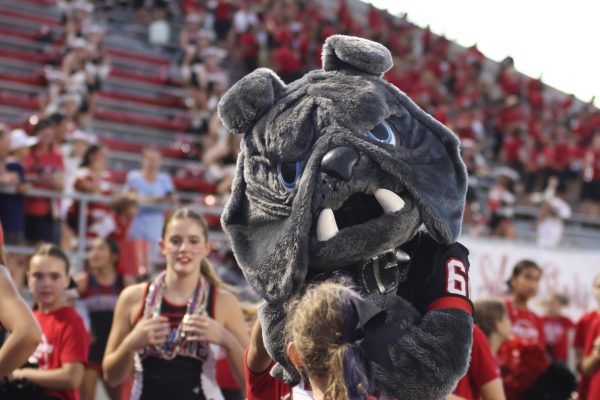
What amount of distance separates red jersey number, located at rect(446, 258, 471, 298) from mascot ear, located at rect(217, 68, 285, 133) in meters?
0.63

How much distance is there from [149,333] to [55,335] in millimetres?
696

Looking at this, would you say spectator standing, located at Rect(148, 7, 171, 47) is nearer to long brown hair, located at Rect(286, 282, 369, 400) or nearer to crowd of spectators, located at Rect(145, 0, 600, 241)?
crowd of spectators, located at Rect(145, 0, 600, 241)

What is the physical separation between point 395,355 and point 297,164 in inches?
21.4

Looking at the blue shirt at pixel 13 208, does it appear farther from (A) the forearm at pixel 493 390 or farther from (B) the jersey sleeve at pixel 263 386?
(B) the jersey sleeve at pixel 263 386

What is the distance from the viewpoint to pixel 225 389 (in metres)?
4.77

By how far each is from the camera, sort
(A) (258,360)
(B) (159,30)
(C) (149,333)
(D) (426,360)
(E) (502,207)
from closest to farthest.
Result: (D) (426,360) → (A) (258,360) → (C) (149,333) → (E) (502,207) → (B) (159,30)

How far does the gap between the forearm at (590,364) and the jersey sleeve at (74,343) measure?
268 centimetres

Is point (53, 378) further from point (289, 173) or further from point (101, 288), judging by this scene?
point (289, 173)

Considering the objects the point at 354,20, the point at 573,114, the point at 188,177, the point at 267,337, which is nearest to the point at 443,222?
the point at 267,337

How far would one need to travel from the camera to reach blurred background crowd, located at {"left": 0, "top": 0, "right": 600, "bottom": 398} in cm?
766

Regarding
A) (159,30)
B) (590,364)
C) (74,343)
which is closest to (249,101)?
(74,343)

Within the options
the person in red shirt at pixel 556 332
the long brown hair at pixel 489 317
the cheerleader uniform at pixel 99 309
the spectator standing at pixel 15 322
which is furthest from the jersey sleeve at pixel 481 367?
the person in red shirt at pixel 556 332

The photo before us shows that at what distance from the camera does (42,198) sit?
24.2 feet

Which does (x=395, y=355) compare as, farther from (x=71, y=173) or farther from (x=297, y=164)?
(x=71, y=173)
